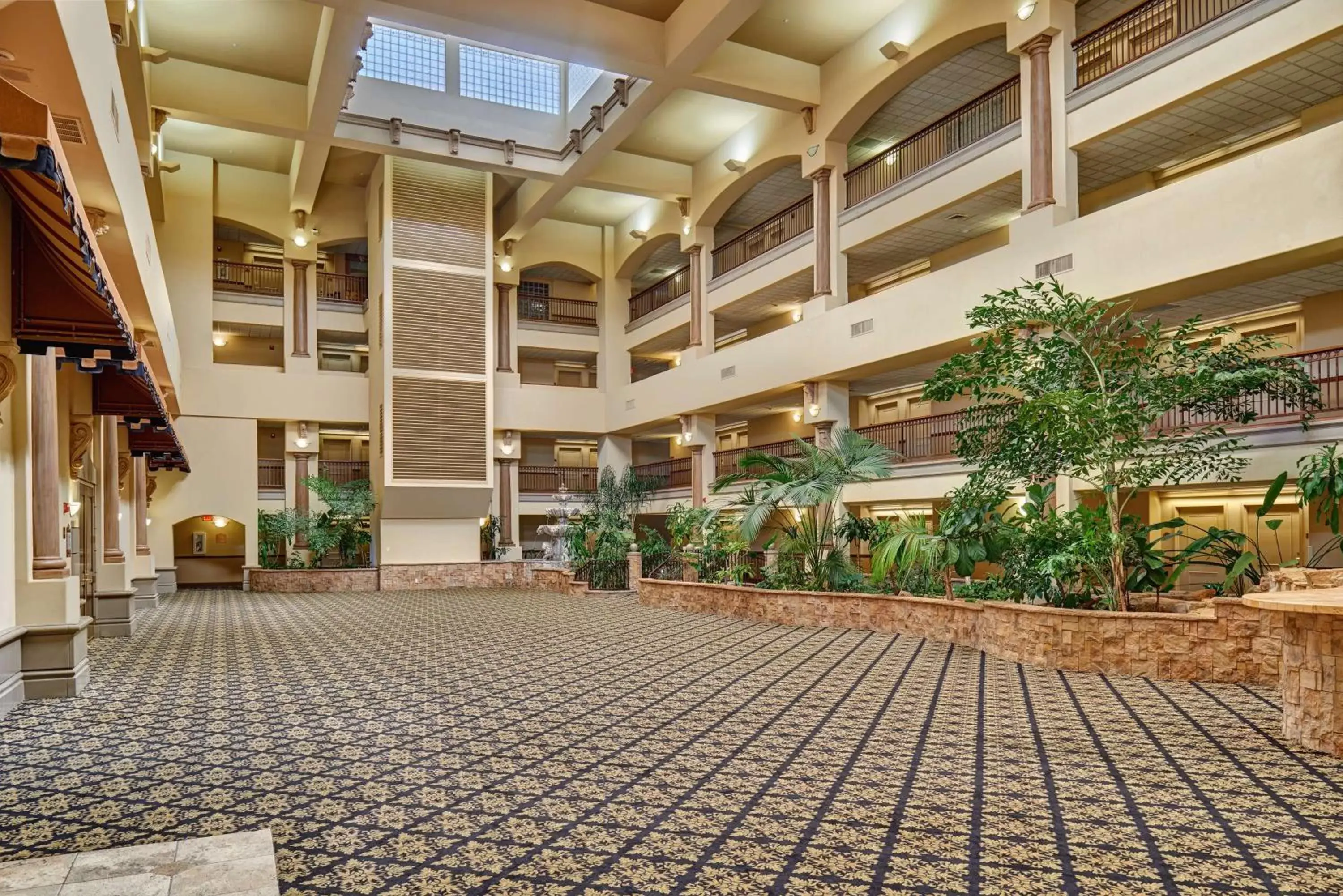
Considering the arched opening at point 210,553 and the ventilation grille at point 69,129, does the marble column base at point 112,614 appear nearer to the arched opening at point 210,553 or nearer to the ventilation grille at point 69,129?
the ventilation grille at point 69,129

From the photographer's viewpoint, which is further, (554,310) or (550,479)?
(554,310)

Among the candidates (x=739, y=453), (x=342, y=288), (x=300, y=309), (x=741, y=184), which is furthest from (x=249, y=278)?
(x=739, y=453)

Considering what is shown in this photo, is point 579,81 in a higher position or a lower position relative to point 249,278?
higher

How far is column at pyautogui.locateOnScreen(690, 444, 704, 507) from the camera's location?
19.7 m

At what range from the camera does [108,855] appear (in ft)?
9.84

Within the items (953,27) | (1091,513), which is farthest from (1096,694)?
(953,27)

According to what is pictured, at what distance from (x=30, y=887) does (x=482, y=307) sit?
17762mm

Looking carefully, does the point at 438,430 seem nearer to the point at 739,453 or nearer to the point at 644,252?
the point at 739,453

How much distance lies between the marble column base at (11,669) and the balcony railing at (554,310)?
699 inches

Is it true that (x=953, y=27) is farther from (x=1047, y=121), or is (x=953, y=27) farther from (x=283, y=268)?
(x=283, y=268)

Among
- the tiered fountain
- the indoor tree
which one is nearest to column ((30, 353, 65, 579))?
the indoor tree

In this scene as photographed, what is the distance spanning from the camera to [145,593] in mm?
16047

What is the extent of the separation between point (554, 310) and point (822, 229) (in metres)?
11.4

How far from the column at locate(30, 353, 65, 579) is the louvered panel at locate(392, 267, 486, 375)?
1144cm
